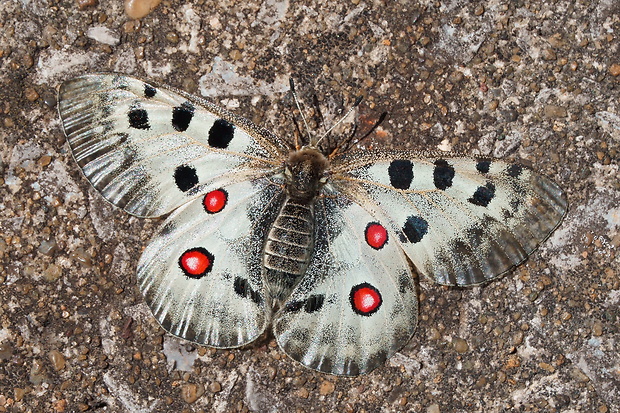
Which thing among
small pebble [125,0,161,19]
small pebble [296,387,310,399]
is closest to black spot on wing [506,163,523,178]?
small pebble [296,387,310,399]

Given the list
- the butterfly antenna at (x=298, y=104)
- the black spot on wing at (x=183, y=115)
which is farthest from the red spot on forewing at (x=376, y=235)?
the black spot on wing at (x=183, y=115)

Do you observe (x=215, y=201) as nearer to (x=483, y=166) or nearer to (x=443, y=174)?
(x=443, y=174)

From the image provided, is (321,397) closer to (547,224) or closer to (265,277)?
(265,277)

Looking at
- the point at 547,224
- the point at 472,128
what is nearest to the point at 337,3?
the point at 472,128

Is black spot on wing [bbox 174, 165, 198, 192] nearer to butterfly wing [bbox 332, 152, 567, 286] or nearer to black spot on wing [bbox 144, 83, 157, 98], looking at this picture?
black spot on wing [bbox 144, 83, 157, 98]

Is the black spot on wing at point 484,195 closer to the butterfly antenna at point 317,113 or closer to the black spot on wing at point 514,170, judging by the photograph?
the black spot on wing at point 514,170
